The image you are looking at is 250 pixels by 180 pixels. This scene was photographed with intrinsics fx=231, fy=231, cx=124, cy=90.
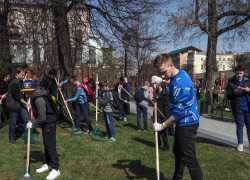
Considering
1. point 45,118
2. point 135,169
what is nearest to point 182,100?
point 135,169

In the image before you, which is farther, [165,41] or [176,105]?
[165,41]

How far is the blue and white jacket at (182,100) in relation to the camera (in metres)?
2.98

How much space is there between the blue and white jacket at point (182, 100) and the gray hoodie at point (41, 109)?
229cm

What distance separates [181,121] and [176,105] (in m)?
0.25

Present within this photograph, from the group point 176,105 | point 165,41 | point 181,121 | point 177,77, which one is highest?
point 165,41

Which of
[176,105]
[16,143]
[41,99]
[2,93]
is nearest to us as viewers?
[176,105]

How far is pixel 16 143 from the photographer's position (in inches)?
258

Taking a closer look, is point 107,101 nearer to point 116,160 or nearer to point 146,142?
point 146,142

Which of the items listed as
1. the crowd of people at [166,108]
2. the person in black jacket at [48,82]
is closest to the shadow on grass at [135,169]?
the crowd of people at [166,108]

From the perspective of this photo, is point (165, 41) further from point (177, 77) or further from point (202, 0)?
point (202, 0)

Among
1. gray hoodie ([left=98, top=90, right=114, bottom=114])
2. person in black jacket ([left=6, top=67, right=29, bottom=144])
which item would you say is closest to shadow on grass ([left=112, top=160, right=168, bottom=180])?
gray hoodie ([left=98, top=90, right=114, bottom=114])

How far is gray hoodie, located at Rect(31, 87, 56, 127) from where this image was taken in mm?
4066

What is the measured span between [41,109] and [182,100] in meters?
2.47

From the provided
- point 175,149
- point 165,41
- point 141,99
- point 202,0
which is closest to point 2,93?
point 141,99
